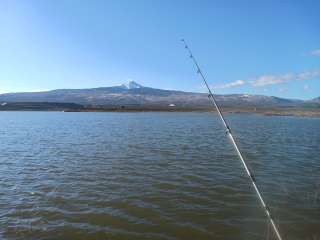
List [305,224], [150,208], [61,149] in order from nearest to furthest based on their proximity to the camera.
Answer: [305,224] → [150,208] → [61,149]

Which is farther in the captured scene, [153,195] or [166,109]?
[166,109]

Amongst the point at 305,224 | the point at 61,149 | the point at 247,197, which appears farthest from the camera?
the point at 61,149

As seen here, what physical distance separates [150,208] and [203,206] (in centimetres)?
197

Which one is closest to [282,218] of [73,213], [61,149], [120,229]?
[120,229]

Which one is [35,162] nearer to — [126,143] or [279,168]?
[126,143]

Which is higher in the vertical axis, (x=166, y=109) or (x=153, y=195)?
(x=153, y=195)

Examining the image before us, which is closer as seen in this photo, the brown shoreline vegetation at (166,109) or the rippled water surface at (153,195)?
the rippled water surface at (153,195)

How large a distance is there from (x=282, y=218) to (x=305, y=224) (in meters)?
0.77

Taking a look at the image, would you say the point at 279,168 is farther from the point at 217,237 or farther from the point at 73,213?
the point at 73,213

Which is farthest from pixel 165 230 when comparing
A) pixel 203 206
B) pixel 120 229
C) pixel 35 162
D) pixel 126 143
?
pixel 126 143

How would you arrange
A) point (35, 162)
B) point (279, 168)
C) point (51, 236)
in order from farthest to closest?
point (35, 162) → point (279, 168) → point (51, 236)

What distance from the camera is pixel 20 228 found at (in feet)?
34.4

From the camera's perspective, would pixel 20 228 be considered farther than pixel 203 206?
No

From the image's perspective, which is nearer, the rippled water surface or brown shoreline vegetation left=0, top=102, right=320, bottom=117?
the rippled water surface
